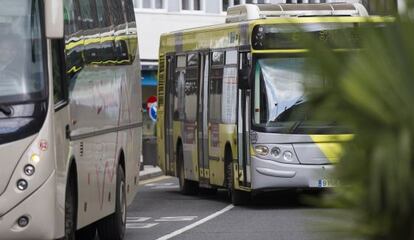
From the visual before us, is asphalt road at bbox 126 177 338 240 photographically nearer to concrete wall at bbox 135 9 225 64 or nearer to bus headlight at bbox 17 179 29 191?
bus headlight at bbox 17 179 29 191

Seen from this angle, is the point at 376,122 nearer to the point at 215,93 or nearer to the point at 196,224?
the point at 196,224

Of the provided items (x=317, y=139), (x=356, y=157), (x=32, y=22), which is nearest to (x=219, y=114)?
(x=317, y=139)

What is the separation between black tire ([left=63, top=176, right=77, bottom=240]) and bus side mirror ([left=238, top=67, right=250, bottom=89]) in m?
9.18

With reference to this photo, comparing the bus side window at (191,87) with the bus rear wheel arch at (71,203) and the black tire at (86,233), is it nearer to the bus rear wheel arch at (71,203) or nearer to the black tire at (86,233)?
the black tire at (86,233)

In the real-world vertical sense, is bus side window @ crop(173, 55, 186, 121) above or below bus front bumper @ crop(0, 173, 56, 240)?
below

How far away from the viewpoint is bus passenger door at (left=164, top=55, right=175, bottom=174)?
26.6 meters

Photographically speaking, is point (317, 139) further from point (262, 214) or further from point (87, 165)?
point (87, 165)

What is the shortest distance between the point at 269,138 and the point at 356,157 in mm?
17152

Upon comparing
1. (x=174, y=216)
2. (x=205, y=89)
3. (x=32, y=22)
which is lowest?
(x=174, y=216)

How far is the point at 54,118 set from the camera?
10.9m

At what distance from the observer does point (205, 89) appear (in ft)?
78.0

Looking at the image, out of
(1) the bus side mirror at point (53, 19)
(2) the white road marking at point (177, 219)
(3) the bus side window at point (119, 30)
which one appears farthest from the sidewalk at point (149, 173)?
(1) the bus side mirror at point (53, 19)

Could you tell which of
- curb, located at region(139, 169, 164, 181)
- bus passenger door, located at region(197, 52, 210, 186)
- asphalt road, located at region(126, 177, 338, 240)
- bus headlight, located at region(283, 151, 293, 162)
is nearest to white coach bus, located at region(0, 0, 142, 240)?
asphalt road, located at region(126, 177, 338, 240)

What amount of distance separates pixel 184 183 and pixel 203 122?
248 centimetres
